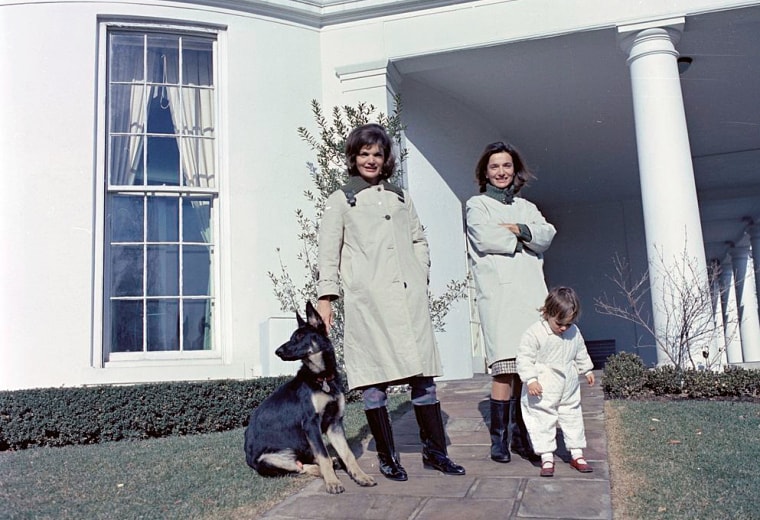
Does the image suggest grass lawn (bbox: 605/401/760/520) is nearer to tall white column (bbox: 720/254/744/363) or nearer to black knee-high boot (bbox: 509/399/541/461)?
black knee-high boot (bbox: 509/399/541/461)

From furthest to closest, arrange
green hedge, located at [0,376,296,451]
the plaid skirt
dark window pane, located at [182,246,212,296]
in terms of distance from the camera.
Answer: dark window pane, located at [182,246,212,296], green hedge, located at [0,376,296,451], the plaid skirt

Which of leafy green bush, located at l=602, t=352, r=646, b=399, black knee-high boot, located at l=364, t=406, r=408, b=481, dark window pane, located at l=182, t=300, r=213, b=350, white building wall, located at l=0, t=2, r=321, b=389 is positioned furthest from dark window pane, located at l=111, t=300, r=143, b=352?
leafy green bush, located at l=602, t=352, r=646, b=399

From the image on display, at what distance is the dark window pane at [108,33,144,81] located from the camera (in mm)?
7066

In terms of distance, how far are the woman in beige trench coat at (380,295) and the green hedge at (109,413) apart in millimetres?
2764

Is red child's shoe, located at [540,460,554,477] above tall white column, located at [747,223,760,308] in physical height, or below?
below

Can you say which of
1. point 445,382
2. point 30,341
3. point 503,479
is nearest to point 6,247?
point 30,341

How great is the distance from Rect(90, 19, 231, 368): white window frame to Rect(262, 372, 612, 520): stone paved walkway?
3.42 meters

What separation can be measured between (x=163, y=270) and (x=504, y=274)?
4.37 metres

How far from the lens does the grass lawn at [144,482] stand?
3.06 meters

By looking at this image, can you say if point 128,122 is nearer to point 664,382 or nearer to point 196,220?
point 196,220

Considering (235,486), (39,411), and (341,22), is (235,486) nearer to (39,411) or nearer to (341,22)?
(39,411)

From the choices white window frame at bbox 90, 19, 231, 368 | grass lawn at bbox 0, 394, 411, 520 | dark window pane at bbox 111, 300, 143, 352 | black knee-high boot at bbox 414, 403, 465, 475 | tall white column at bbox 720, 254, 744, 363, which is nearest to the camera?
grass lawn at bbox 0, 394, 411, 520

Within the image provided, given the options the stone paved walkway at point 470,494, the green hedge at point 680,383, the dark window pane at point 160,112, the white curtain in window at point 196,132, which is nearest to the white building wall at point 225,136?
the white curtain in window at point 196,132

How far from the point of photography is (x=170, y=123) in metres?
7.13
